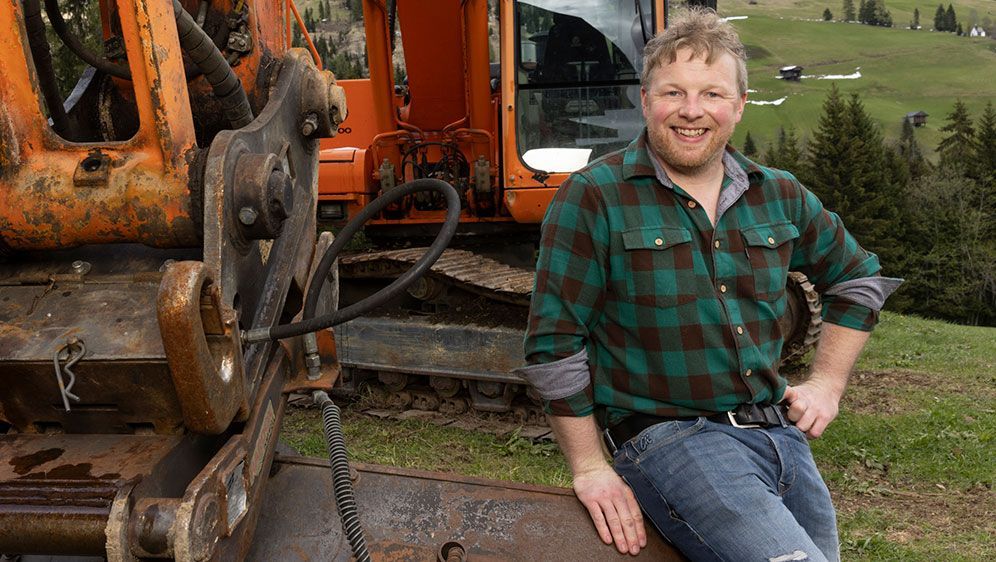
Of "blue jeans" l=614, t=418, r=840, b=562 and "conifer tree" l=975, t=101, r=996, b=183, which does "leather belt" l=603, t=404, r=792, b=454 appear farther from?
"conifer tree" l=975, t=101, r=996, b=183

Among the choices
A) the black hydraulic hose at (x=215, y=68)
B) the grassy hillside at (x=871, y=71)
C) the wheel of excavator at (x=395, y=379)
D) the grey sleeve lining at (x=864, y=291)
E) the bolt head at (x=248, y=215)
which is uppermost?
the black hydraulic hose at (x=215, y=68)

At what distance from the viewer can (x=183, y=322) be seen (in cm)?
179

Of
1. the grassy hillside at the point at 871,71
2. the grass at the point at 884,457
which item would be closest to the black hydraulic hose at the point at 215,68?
the grass at the point at 884,457

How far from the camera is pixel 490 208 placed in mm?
6402

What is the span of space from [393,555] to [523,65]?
14.0 feet

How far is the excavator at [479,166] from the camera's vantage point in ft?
19.1

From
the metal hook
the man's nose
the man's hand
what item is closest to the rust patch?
the metal hook

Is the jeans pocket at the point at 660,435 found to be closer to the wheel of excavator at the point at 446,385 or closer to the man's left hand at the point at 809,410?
the man's left hand at the point at 809,410

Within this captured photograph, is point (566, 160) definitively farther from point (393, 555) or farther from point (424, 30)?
point (393, 555)

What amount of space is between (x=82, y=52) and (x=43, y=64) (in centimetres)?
14

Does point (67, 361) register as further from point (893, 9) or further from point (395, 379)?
point (893, 9)

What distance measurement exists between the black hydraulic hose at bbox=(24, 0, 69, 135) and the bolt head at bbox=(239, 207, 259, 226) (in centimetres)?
78

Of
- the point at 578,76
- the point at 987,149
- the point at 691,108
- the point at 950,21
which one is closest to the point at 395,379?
the point at 578,76

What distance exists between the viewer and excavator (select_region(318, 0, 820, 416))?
5.82 meters
